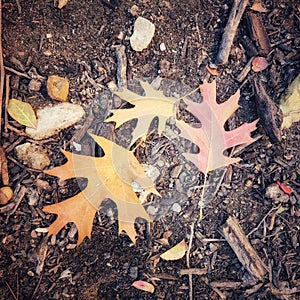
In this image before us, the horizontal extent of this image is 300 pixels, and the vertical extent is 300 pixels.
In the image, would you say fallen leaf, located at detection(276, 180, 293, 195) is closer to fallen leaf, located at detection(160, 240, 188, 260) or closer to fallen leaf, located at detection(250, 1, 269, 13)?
fallen leaf, located at detection(160, 240, 188, 260)

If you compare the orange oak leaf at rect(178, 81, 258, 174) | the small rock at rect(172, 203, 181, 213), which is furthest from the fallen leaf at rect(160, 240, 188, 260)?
the orange oak leaf at rect(178, 81, 258, 174)

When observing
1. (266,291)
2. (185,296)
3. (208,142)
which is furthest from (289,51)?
(185,296)

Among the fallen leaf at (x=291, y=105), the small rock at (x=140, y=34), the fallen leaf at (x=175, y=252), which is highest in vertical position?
the small rock at (x=140, y=34)

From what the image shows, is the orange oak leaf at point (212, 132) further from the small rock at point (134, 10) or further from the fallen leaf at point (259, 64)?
the small rock at point (134, 10)

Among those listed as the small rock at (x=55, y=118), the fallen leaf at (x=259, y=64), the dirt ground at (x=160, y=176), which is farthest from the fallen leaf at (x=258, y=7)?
the small rock at (x=55, y=118)

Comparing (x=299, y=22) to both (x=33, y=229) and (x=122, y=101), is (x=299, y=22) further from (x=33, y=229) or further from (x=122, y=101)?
(x=33, y=229)
